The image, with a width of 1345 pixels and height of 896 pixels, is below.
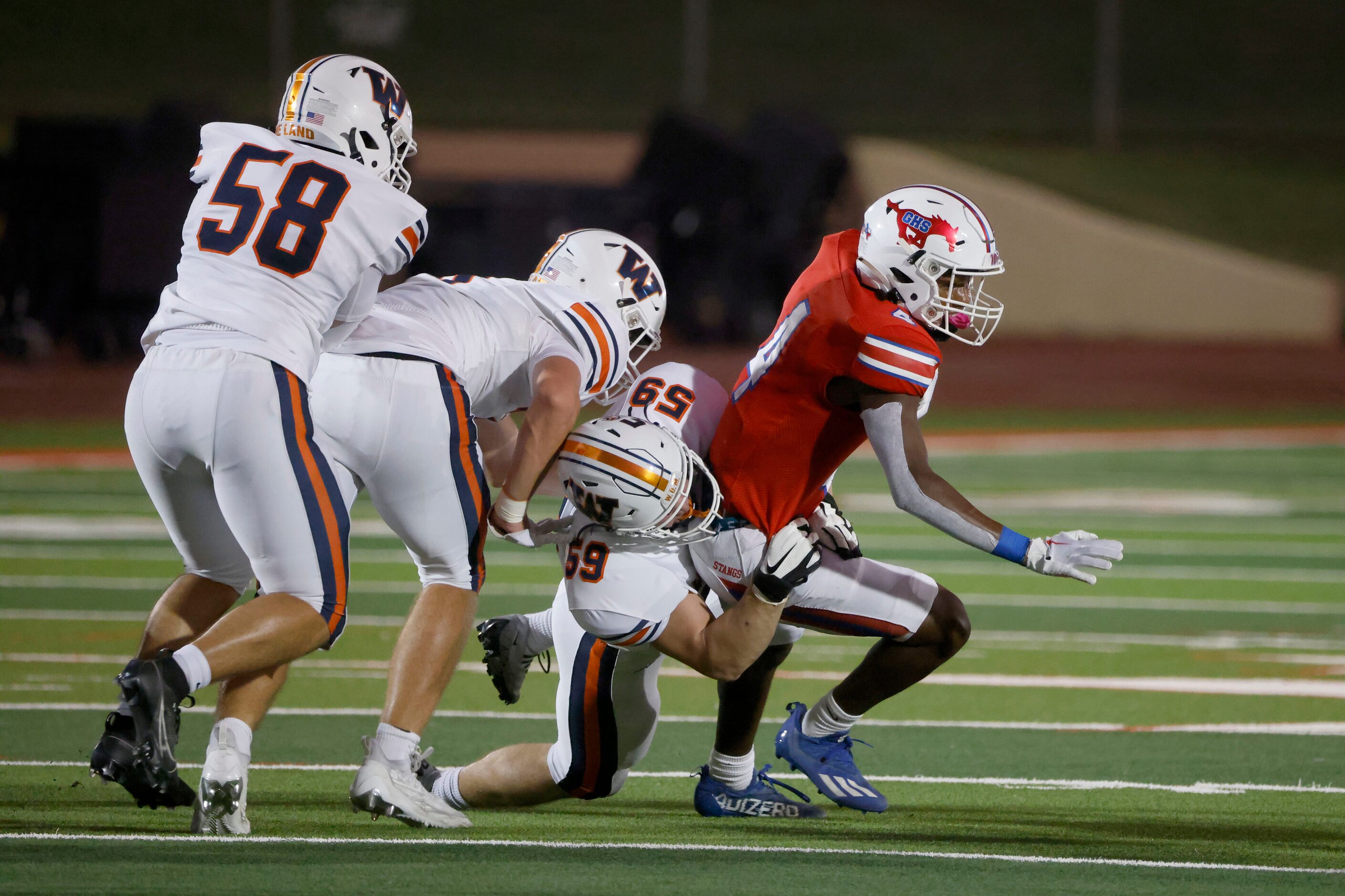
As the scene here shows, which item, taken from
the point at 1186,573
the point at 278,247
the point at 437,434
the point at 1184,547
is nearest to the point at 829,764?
the point at 437,434

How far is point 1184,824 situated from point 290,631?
224 cm

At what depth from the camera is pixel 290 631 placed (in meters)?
4.13

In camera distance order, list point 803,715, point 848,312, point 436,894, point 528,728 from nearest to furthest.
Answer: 1. point 436,894
2. point 848,312
3. point 803,715
4. point 528,728

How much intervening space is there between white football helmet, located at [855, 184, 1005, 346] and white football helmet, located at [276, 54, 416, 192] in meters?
1.21

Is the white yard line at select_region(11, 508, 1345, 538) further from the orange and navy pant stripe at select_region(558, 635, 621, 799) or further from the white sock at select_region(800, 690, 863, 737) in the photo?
the orange and navy pant stripe at select_region(558, 635, 621, 799)

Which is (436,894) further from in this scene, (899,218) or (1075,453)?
(1075,453)

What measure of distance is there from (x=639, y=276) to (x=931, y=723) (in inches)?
75.3

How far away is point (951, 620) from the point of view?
15.1 ft

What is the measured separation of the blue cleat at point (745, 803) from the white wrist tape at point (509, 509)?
2.91 feet

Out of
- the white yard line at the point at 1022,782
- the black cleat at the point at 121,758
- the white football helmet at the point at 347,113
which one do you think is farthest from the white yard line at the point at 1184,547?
the black cleat at the point at 121,758

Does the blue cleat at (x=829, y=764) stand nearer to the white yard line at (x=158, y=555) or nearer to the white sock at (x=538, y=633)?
the white sock at (x=538, y=633)

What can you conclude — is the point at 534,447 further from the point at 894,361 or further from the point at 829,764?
the point at 829,764

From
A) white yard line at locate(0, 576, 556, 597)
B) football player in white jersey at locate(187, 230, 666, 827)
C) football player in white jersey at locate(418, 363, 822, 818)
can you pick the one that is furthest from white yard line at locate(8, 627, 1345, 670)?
football player in white jersey at locate(187, 230, 666, 827)

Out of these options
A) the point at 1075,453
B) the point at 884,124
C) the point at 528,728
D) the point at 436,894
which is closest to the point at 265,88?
the point at 884,124
